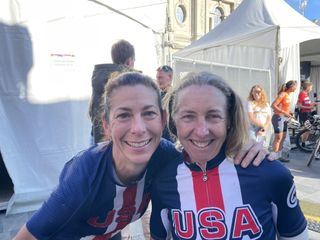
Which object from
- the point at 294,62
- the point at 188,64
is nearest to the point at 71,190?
the point at 188,64

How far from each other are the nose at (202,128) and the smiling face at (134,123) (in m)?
0.21

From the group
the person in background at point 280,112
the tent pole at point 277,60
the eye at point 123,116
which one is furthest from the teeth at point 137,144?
the tent pole at point 277,60

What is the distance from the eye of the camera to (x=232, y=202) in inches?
58.3

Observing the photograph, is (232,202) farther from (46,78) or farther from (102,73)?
(46,78)

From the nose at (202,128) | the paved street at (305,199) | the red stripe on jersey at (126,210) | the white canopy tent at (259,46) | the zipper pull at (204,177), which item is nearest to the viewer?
the nose at (202,128)

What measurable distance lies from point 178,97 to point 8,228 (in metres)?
3.41

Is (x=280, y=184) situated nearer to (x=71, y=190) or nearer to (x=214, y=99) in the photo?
(x=214, y=99)

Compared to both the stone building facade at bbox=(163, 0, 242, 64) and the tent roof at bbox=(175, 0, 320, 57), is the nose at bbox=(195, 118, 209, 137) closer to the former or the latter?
the tent roof at bbox=(175, 0, 320, 57)

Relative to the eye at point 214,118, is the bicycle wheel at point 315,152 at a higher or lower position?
lower

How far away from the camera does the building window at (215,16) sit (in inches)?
1324

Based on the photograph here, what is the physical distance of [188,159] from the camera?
1624 millimetres

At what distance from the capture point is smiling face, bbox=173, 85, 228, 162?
4.80ft

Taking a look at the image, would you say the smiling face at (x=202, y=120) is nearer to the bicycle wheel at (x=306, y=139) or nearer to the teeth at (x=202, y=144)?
the teeth at (x=202, y=144)

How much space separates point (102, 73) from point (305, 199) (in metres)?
3.46
